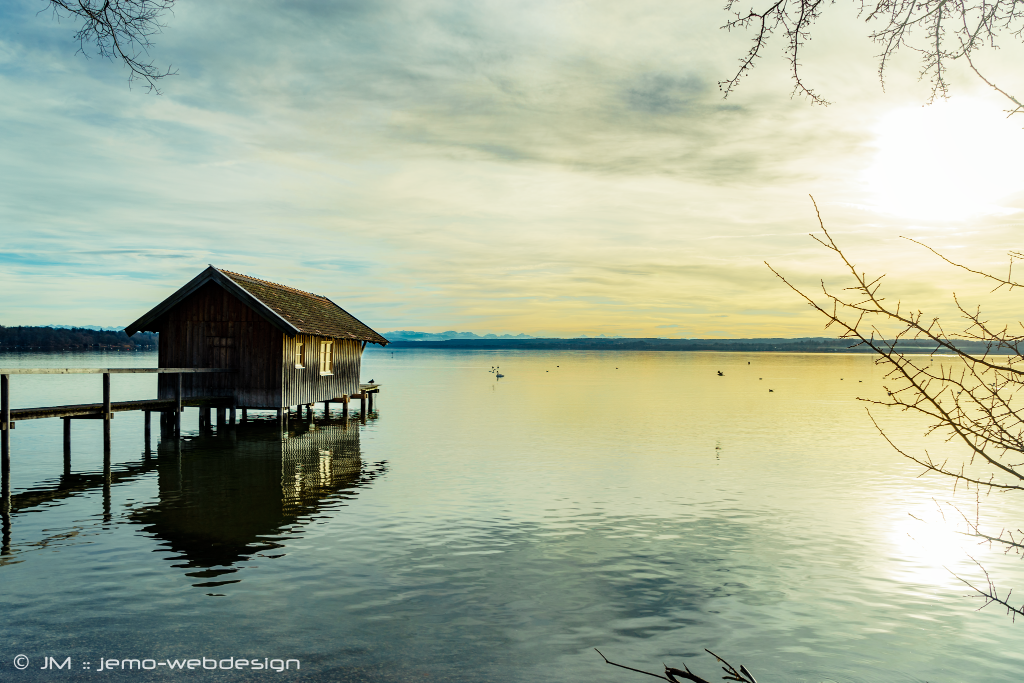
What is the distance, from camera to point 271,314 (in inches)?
1196

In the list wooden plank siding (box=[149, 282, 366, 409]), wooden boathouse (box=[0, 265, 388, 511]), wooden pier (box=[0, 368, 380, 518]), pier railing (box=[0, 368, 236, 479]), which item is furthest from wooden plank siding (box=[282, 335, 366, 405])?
pier railing (box=[0, 368, 236, 479])

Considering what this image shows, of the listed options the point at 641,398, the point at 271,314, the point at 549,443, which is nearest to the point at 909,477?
the point at 549,443

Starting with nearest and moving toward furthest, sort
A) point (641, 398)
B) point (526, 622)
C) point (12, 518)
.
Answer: point (526, 622)
point (12, 518)
point (641, 398)

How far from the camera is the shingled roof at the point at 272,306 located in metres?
30.5

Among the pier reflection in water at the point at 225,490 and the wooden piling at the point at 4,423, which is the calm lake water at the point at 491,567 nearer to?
the pier reflection in water at the point at 225,490

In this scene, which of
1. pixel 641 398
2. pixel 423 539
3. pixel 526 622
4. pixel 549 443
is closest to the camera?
pixel 526 622

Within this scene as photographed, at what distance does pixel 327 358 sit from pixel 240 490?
1671 cm

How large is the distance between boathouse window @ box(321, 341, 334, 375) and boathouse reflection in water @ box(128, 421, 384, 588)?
3709mm

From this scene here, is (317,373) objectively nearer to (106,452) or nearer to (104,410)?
(104,410)

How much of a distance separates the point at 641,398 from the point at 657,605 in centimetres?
5221

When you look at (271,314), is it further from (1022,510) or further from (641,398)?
(641,398)

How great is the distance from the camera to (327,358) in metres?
36.8

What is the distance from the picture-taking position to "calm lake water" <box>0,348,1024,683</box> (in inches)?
386

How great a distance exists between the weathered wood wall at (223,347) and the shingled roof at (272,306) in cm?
61
